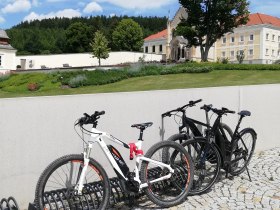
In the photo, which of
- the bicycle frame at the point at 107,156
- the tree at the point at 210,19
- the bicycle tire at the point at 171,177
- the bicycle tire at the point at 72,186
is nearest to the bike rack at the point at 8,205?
the bicycle tire at the point at 72,186

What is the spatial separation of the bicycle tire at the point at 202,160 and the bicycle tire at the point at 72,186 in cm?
135

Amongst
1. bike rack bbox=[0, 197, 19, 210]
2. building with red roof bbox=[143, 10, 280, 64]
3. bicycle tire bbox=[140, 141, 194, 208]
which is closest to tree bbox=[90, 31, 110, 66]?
building with red roof bbox=[143, 10, 280, 64]

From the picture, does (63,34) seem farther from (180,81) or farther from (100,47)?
(180,81)

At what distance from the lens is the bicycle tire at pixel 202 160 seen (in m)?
5.23

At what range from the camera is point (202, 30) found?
150 ft

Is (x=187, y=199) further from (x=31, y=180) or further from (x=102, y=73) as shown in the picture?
(x=102, y=73)

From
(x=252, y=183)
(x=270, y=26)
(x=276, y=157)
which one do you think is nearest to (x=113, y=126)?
(x=252, y=183)

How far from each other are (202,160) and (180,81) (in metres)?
23.5

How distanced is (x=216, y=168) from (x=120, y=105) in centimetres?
164

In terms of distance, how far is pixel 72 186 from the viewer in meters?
4.38

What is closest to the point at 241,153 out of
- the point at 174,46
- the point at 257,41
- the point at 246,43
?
the point at 174,46

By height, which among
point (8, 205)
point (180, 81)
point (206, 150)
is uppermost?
point (180, 81)

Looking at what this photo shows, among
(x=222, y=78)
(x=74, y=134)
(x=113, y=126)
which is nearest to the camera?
(x=74, y=134)

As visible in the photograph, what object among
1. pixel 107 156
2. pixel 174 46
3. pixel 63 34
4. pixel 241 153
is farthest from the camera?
pixel 63 34
